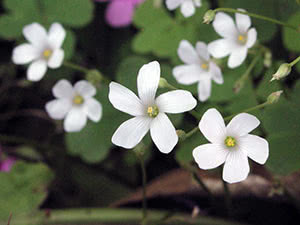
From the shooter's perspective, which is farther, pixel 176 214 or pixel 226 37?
pixel 176 214

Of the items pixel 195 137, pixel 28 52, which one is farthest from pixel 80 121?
pixel 195 137

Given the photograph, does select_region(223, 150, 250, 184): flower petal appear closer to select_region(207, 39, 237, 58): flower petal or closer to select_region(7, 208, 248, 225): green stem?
select_region(207, 39, 237, 58): flower petal

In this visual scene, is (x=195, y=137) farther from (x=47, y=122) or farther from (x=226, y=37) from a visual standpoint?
(x=47, y=122)

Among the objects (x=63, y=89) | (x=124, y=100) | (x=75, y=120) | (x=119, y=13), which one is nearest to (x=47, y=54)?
(x=63, y=89)

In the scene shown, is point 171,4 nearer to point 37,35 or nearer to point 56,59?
point 56,59

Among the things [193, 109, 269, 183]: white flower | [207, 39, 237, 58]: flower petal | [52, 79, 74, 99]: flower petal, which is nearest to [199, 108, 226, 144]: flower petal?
[193, 109, 269, 183]: white flower

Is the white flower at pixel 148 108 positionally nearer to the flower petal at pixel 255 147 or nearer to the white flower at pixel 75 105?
the flower petal at pixel 255 147
